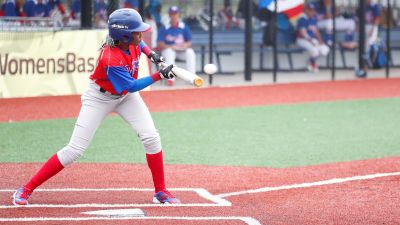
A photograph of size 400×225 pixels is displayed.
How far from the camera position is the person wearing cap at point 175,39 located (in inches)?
775

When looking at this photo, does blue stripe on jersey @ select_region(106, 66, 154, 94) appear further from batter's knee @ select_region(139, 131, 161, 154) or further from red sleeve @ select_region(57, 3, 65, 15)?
red sleeve @ select_region(57, 3, 65, 15)

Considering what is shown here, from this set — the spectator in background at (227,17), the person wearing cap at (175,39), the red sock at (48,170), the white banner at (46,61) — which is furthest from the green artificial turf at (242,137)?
the spectator in background at (227,17)

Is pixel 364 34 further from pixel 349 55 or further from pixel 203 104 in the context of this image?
pixel 203 104

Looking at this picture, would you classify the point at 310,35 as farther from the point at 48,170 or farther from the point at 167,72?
the point at 167,72

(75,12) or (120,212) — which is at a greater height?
(75,12)

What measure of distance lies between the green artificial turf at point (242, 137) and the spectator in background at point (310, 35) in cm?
695

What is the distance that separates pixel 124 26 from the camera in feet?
25.0

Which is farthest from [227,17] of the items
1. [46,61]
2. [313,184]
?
[313,184]

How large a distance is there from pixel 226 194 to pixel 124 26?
6.50 feet

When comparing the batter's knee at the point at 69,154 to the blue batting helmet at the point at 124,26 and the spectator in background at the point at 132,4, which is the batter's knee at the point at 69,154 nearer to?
the blue batting helmet at the point at 124,26

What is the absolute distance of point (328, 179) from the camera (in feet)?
31.0

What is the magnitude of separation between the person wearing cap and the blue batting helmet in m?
11.9

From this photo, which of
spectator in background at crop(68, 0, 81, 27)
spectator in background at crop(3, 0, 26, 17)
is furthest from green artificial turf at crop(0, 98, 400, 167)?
spectator in background at crop(68, 0, 81, 27)

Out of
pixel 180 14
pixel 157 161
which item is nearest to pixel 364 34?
pixel 180 14
